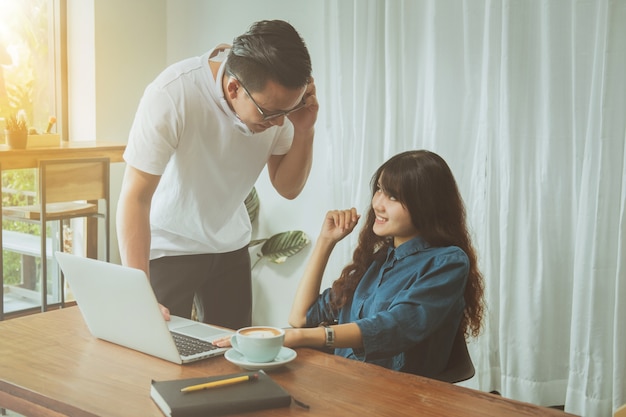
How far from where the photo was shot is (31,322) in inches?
69.1

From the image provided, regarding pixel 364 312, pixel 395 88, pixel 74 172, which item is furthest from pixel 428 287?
pixel 74 172

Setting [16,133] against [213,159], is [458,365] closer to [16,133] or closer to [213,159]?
[213,159]

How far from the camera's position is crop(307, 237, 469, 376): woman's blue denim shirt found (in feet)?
5.24

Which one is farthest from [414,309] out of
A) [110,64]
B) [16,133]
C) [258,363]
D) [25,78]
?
[25,78]

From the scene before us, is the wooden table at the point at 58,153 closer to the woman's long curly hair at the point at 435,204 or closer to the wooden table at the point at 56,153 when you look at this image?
the wooden table at the point at 56,153

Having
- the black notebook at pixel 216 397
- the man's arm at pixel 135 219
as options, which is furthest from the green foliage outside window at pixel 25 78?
the black notebook at pixel 216 397

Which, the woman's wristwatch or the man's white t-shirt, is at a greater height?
the man's white t-shirt

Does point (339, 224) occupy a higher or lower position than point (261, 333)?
higher

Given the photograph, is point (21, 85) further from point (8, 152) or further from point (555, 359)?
point (555, 359)

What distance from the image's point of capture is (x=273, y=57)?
166cm

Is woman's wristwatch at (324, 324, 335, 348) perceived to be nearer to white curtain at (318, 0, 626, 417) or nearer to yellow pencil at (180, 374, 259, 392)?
yellow pencil at (180, 374, 259, 392)

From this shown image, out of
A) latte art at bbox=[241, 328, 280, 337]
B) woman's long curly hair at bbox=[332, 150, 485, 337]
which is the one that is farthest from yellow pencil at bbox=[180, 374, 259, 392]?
woman's long curly hair at bbox=[332, 150, 485, 337]

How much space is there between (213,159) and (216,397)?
883 mm

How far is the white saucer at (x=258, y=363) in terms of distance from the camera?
1.40 metres
